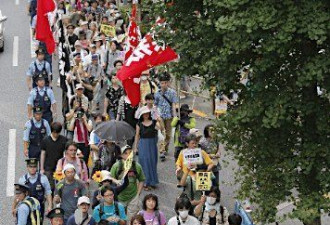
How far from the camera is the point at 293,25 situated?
12.2 m

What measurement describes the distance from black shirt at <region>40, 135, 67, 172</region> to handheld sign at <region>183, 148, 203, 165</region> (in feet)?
6.72

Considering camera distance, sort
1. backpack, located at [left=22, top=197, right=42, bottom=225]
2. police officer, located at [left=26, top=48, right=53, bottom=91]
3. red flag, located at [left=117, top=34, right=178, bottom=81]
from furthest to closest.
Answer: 1. police officer, located at [left=26, top=48, right=53, bottom=91]
2. red flag, located at [left=117, top=34, right=178, bottom=81]
3. backpack, located at [left=22, top=197, right=42, bottom=225]

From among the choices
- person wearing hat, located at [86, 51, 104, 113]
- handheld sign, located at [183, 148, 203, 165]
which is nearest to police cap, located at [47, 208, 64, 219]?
handheld sign, located at [183, 148, 203, 165]

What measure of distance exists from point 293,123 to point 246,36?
56.8 inches

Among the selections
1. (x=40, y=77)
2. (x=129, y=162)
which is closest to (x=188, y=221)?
(x=129, y=162)

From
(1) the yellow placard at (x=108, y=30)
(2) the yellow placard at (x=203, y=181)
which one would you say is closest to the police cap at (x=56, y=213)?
(2) the yellow placard at (x=203, y=181)

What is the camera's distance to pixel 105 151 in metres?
17.6

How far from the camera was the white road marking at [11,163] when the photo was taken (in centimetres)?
1947

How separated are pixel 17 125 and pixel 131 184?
740cm

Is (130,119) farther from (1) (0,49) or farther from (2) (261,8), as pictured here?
(1) (0,49)

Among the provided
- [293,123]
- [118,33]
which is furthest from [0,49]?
[293,123]

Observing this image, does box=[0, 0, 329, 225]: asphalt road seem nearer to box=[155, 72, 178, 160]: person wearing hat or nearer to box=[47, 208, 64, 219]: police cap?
box=[155, 72, 178, 160]: person wearing hat

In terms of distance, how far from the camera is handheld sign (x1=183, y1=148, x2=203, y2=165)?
1717 cm

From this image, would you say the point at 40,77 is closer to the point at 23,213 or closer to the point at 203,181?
the point at 203,181
